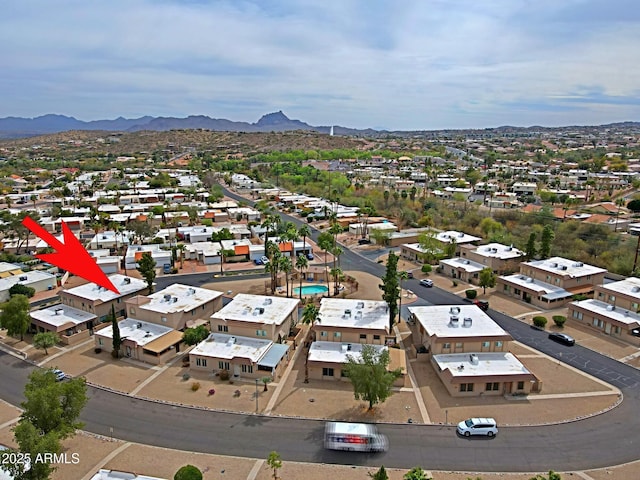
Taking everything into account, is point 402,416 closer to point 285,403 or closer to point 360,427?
point 360,427

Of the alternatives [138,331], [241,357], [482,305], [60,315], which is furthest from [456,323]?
[60,315]

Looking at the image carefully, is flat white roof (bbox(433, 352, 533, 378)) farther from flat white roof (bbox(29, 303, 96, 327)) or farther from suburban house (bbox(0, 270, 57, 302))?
suburban house (bbox(0, 270, 57, 302))

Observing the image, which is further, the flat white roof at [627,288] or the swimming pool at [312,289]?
the swimming pool at [312,289]

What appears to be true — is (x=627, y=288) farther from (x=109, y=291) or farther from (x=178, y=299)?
(x=109, y=291)

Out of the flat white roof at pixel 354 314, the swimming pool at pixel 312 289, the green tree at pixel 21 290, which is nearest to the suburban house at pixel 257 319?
the flat white roof at pixel 354 314

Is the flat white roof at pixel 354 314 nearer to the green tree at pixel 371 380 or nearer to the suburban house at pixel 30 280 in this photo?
the green tree at pixel 371 380

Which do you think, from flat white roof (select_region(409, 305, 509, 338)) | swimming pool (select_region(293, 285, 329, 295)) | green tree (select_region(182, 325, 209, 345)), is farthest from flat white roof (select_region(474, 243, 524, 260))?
green tree (select_region(182, 325, 209, 345))
